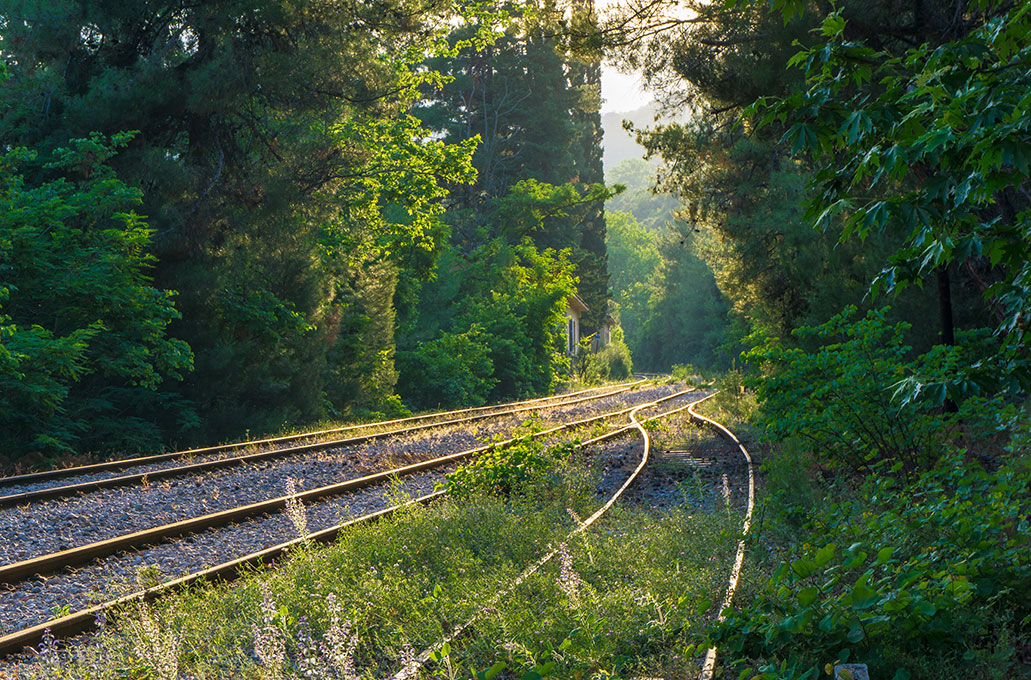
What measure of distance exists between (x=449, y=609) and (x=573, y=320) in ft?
146

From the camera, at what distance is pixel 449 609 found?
5148 mm

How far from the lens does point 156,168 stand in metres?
16.3

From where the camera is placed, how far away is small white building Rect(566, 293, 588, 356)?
156ft

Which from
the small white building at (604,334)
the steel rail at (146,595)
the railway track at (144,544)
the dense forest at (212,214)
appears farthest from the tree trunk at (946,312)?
the small white building at (604,334)

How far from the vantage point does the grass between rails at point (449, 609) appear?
4254mm

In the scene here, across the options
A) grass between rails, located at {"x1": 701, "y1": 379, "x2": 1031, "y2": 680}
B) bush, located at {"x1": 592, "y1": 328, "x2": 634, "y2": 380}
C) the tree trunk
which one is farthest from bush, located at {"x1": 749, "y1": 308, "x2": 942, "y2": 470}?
bush, located at {"x1": 592, "y1": 328, "x2": 634, "y2": 380}

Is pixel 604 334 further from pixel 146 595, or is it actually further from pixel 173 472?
pixel 146 595

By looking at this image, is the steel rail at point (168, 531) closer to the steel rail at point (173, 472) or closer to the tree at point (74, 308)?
the steel rail at point (173, 472)

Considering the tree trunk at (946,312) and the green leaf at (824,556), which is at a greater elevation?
the tree trunk at (946,312)

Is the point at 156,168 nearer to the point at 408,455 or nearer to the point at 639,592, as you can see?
the point at 408,455

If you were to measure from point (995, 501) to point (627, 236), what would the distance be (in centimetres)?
11144

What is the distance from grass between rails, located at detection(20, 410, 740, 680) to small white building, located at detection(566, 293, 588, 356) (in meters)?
39.2

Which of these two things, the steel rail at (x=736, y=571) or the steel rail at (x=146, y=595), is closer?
the steel rail at (x=736, y=571)

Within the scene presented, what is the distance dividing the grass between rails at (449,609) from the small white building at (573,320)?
39200 millimetres
